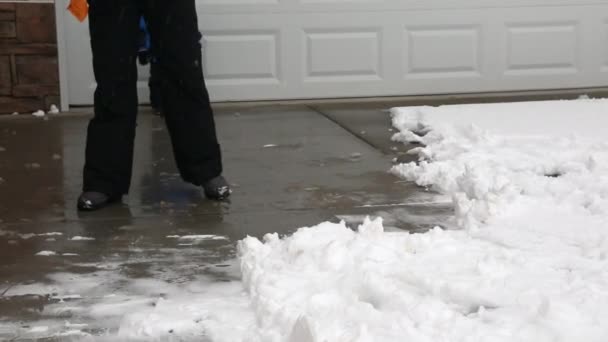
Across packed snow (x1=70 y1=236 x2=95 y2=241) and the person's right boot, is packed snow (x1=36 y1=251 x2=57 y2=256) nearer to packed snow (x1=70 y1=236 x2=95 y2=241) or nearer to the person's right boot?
packed snow (x1=70 y1=236 x2=95 y2=241)

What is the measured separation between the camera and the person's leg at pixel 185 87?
3848mm

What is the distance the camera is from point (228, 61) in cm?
677

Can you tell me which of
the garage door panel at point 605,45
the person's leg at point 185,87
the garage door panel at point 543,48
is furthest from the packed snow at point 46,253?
the garage door panel at point 605,45

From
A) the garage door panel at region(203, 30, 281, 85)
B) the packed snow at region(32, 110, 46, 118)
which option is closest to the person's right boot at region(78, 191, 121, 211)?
the packed snow at region(32, 110, 46, 118)

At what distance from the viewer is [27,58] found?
634 centimetres

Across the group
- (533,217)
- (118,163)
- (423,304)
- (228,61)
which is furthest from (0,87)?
(423,304)

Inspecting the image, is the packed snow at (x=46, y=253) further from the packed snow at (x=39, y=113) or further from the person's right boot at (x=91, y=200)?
the packed snow at (x=39, y=113)

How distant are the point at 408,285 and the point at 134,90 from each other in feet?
5.56

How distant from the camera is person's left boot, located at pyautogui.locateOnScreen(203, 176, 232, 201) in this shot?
402 cm

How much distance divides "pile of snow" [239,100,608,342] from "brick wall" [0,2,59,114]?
297 centimetres

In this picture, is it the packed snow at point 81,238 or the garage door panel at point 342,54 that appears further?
the garage door panel at point 342,54

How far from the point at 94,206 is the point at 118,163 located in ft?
0.66

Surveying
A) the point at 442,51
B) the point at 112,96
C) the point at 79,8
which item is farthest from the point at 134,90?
the point at 442,51

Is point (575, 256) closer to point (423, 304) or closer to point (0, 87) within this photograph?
point (423, 304)
